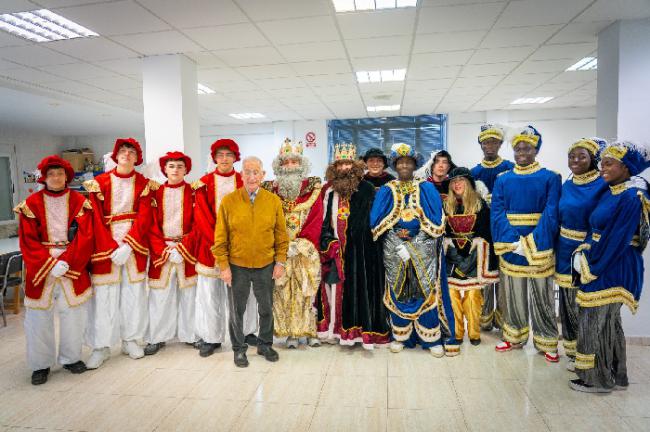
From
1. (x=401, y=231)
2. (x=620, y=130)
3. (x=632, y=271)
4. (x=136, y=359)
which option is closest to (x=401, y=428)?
(x=401, y=231)

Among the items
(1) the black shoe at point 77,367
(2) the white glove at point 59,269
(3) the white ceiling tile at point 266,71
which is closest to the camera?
(2) the white glove at point 59,269

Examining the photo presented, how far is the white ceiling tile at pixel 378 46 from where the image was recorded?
4.60 metres

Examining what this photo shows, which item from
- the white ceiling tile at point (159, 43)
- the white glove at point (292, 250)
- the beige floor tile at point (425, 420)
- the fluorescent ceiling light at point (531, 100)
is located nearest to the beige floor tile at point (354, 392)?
the beige floor tile at point (425, 420)

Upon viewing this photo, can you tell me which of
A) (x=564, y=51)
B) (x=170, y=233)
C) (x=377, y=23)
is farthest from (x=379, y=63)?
(x=170, y=233)

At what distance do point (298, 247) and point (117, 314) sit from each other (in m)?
1.64

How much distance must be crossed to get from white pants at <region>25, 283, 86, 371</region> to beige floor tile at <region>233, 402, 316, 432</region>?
64.0 inches

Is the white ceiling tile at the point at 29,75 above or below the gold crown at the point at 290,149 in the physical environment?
above

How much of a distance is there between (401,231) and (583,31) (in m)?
3.20

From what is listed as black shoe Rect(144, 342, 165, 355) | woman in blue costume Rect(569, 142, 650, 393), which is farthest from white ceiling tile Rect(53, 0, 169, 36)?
woman in blue costume Rect(569, 142, 650, 393)

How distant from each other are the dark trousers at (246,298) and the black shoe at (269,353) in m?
0.05

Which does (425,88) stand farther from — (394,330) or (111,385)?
(111,385)

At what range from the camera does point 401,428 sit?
2.46 m

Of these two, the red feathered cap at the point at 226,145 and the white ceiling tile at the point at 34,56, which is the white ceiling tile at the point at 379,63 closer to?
the red feathered cap at the point at 226,145

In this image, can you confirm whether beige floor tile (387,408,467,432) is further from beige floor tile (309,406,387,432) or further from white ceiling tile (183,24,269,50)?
white ceiling tile (183,24,269,50)
